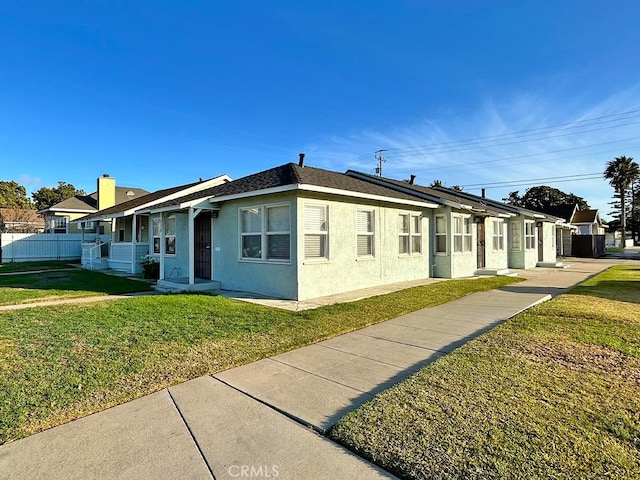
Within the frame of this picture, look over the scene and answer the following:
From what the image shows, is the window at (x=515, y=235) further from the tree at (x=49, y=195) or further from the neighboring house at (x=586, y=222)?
the tree at (x=49, y=195)

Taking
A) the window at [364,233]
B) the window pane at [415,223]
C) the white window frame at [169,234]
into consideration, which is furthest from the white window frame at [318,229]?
the white window frame at [169,234]

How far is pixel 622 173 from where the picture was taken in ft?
174

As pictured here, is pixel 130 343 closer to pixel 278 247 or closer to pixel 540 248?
pixel 278 247

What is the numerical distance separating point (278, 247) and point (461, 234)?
8.77 m

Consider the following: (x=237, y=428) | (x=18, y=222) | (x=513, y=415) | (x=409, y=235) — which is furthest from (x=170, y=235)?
(x=18, y=222)

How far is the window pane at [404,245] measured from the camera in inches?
508

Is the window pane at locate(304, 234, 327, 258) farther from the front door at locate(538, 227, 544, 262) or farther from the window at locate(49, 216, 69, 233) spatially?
the window at locate(49, 216, 69, 233)

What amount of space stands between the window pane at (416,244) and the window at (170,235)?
877 centimetres

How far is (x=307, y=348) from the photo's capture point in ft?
17.8

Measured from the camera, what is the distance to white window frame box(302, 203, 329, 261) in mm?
9438

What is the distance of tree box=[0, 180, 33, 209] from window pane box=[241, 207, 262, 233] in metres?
57.9

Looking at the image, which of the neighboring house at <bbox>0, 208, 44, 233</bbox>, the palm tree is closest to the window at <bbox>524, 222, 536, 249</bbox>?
the neighboring house at <bbox>0, 208, 44, 233</bbox>

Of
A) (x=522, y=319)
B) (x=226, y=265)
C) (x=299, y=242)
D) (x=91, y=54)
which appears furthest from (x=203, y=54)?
(x=522, y=319)

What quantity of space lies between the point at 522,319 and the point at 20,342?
8.52m
